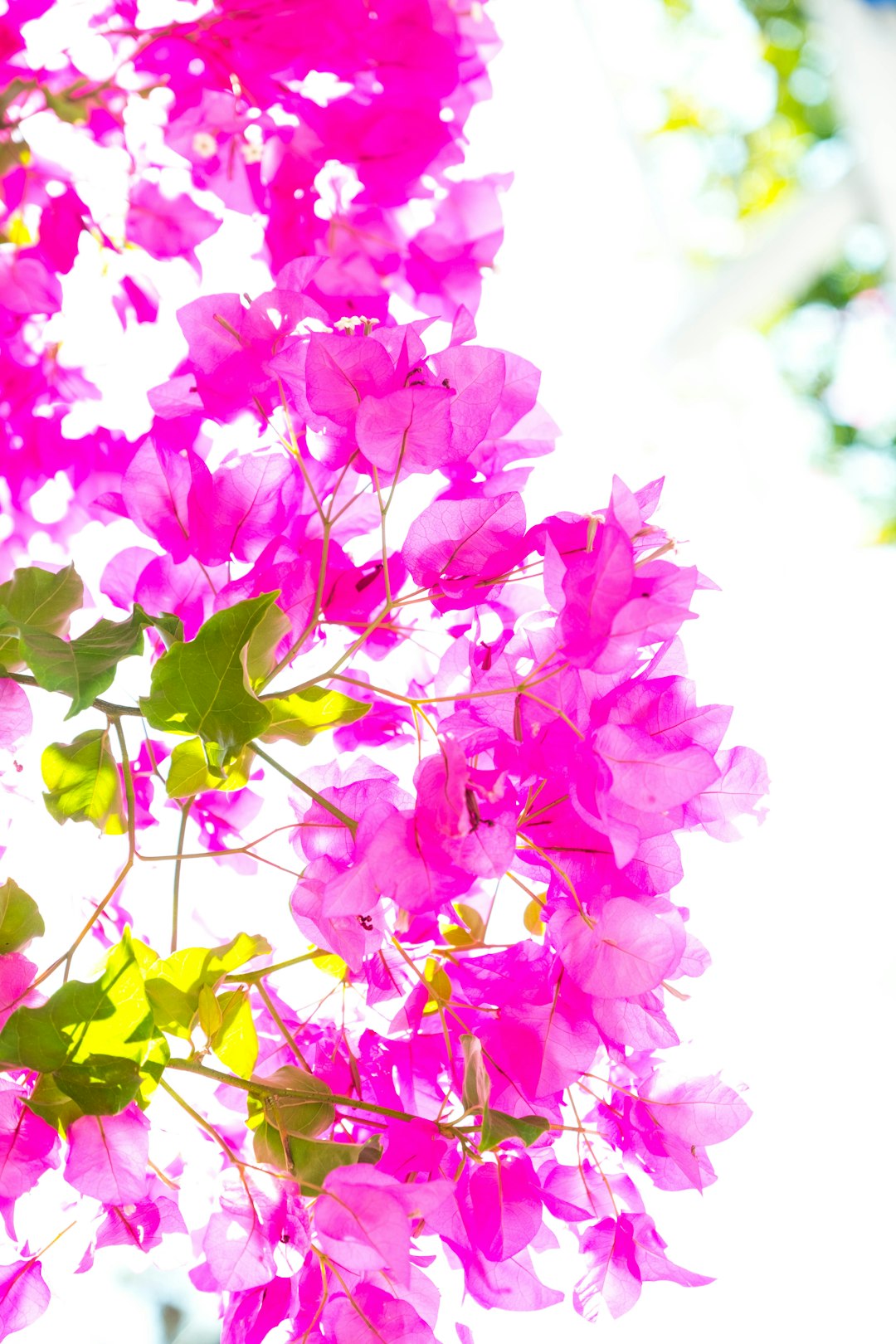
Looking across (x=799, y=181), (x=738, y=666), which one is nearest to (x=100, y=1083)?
(x=738, y=666)

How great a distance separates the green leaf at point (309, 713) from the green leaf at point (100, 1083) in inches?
4.5

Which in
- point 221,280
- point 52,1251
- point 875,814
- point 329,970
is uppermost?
point 221,280

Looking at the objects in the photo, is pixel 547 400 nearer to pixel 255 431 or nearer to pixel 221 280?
pixel 221 280

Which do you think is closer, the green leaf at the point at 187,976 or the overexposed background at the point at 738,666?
the green leaf at the point at 187,976

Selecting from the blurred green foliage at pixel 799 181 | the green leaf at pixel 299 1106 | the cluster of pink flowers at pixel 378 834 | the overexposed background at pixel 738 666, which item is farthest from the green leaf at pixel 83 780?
the blurred green foliage at pixel 799 181

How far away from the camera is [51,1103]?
1.12ft

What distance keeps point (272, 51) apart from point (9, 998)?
1.43 feet

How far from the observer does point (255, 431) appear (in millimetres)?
493

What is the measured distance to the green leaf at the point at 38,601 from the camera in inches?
14.4

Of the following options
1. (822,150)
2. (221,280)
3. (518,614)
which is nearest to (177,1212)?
(518,614)

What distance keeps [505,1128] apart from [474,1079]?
0.02 m

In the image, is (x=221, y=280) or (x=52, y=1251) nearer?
(x=52, y=1251)

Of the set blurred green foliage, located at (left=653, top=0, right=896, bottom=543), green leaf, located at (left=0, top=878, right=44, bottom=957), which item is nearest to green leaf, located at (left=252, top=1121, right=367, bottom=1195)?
green leaf, located at (left=0, top=878, right=44, bottom=957)

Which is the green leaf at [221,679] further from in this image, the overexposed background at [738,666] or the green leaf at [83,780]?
the overexposed background at [738,666]
